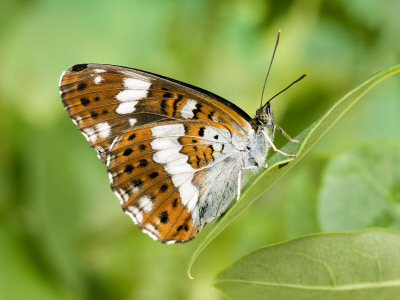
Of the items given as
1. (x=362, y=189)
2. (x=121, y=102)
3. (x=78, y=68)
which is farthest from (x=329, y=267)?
(x=78, y=68)

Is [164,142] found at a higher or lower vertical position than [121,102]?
lower

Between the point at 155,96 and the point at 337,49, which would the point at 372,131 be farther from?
the point at 155,96

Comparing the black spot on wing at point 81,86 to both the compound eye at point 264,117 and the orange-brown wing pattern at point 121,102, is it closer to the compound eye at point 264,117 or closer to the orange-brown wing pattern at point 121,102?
the orange-brown wing pattern at point 121,102

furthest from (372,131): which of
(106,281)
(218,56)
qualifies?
(106,281)

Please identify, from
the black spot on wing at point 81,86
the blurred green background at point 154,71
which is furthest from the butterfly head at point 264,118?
the black spot on wing at point 81,86

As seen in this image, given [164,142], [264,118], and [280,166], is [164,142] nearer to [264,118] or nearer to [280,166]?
[264,118]
